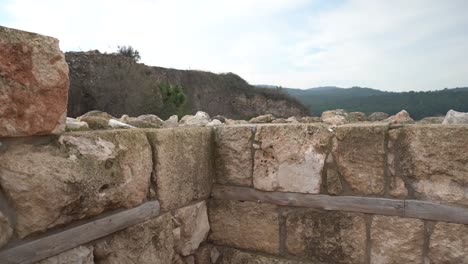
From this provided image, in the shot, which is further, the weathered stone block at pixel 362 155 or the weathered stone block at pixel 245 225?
the weathered stone block at pixel 245 225

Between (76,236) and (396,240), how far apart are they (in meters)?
1.73

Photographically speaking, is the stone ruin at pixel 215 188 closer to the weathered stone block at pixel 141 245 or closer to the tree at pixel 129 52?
the weathered stone block at pixel 141 245

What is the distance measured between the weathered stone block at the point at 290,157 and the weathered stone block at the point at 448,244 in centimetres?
69

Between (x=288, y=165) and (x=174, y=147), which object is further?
(x=288, y=165)

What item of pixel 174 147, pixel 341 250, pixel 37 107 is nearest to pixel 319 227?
pixel 341 250

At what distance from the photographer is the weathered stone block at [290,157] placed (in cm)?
230

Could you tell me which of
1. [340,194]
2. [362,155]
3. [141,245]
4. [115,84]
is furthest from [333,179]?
[115,84]

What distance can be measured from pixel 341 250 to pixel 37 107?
187 cm

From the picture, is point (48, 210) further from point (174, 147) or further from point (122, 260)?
point (174, 147)

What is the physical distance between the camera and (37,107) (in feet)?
4.75

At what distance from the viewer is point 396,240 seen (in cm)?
212

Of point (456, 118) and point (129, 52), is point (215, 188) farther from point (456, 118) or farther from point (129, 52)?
point (129, 52)

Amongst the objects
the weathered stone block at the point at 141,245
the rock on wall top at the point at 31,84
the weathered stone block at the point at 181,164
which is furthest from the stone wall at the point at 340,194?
the rock on wall top at the point at 31,84

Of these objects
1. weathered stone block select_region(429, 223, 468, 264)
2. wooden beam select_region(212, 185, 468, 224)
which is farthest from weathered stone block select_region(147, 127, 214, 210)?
weathered stone block select_region(429, 223, 468, 264)
